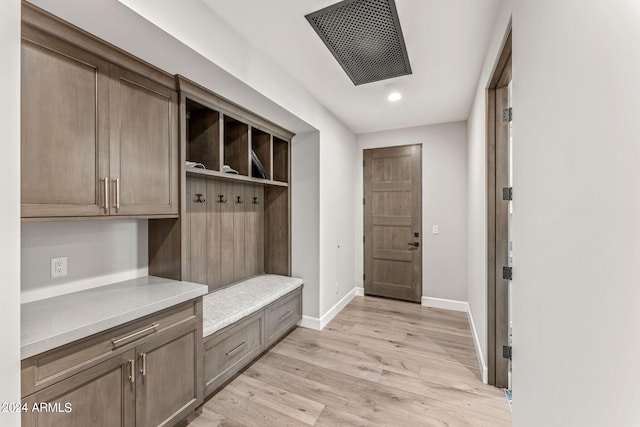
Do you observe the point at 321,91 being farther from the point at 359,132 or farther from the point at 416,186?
the point at 416,186

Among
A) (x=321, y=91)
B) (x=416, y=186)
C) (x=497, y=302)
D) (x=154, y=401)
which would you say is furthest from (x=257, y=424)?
(x=416, y=186)

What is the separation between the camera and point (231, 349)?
7.29 feet

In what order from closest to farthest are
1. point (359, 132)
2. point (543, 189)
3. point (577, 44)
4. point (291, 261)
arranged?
point (577, 44) → point (543, 189) → point (291, 261) → point (359, 132)

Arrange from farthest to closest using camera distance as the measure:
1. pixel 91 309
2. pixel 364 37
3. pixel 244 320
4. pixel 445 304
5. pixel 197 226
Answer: pixel 445 304 < pixel 197 226 < pixel 244 320 < pixel 364 37 < pixel 91 309

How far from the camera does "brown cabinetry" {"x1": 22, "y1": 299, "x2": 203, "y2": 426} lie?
1.17 m

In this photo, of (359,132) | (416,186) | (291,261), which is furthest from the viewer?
(359,132)

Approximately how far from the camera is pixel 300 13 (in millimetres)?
1720

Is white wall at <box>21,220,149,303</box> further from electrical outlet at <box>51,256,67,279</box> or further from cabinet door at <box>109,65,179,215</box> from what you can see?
cabinet door at <box>109,65,179,215</box>

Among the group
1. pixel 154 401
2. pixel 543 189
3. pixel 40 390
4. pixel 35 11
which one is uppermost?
pixel 35 11

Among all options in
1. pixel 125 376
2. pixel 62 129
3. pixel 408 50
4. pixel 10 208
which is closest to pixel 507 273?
pixel 408 50

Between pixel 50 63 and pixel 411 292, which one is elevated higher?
pixel 50 63

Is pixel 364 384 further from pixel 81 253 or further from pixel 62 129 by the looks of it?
pixel 62 129

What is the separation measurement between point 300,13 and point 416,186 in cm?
295

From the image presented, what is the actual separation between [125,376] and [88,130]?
1.32 meters
